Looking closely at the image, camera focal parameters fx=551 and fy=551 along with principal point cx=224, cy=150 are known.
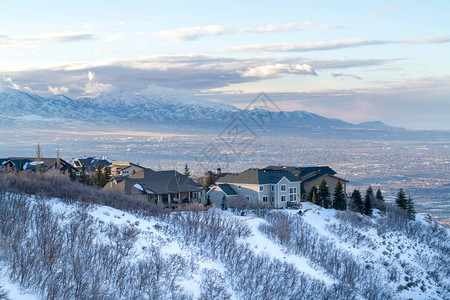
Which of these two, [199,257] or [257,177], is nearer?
[199,257]

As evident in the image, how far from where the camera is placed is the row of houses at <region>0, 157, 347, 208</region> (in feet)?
163

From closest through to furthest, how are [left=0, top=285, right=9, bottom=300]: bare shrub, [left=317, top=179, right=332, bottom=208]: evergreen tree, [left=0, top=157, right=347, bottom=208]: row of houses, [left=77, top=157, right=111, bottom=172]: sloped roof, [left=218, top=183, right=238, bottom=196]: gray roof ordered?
1. [left=0, top=285, right=9, bottom=300]: bare shrub
2. [left=0, top=157, right=347, bottom=208]: row of houses
3. [left=218, top=183, right=238, bottom=196]: gray roof
4. [left=317, top=179, right=332, bottom=208]: evergreen tree
5. [left=77, top=157, right=111, bottom=172]: sloped roof

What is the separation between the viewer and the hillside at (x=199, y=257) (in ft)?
85.6

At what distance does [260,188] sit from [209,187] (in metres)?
6.24

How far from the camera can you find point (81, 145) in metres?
177

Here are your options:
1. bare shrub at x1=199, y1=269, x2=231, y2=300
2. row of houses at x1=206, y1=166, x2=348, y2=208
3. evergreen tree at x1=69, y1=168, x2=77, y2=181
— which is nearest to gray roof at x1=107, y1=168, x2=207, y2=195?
row of houses at x1=206, y1=166, x2=348, y2=208

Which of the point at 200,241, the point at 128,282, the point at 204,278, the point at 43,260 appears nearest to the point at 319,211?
the point at 200,241

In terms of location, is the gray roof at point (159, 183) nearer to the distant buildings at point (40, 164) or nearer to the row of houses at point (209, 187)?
the row of houses at point (209, 187)

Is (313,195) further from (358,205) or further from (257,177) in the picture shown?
(257,177)

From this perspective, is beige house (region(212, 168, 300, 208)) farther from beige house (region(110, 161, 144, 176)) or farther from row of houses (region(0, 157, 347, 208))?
beige house (region(110, 161, 144, 176))

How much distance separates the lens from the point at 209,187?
58594 mm

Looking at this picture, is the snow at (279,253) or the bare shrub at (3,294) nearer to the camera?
the bare shrub at (3,294)

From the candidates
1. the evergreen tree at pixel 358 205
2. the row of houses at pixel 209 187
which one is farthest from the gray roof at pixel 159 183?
the evergreen tree at pixel 358 205

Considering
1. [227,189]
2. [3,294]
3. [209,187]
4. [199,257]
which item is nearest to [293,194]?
[227,189]
